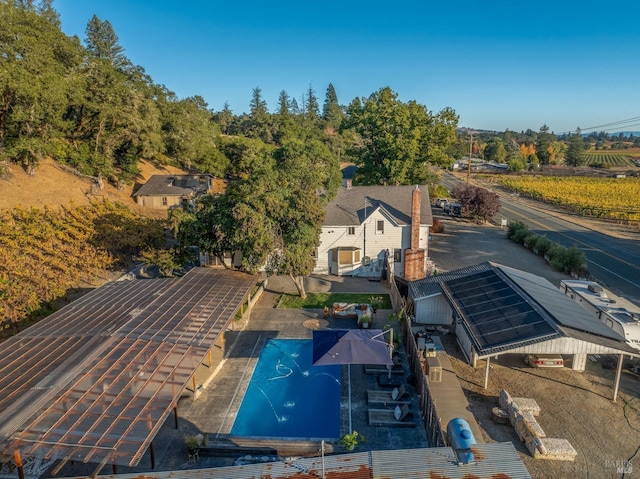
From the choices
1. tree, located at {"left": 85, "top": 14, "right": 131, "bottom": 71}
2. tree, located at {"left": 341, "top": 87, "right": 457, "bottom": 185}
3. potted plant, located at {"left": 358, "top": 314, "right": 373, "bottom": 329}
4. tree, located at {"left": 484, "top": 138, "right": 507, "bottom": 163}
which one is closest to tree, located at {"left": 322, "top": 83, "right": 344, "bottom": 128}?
tree, located at {"left": 484, "top": 138, "right": 507, "bottom": 163}

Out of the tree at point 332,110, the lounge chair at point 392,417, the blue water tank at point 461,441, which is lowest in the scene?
the lounge chair at point 392,417

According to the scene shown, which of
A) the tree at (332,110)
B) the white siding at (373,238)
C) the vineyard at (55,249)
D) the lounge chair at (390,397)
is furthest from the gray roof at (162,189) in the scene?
the tree at (332,110)

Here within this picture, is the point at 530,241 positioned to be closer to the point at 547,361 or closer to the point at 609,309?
the point at 609,309

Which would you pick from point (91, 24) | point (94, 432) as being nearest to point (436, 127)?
point (94, 432)

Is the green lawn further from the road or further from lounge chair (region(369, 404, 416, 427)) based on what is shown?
the road

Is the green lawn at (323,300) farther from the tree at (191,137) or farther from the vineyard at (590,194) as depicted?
the vineyard at (590,194)
